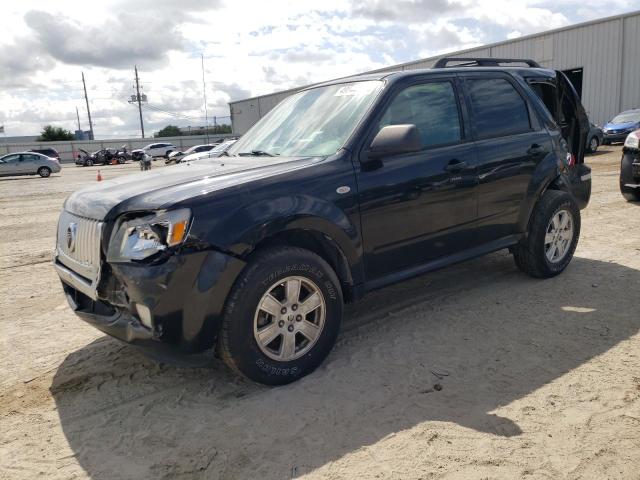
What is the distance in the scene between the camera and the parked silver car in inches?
1173

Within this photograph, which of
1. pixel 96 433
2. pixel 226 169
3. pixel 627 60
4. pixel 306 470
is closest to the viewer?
pixel 306 470

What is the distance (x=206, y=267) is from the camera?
2.84 meters

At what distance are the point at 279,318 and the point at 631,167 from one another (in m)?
7.87

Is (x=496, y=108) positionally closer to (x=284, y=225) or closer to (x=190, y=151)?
(x=284, y=225)

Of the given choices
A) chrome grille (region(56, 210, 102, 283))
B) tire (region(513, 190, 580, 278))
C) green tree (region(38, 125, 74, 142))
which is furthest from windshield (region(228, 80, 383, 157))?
green tree (region(38, 125, 74, 142))

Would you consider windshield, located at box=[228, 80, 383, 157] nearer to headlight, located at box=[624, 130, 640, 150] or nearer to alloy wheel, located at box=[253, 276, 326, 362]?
alloy wheel, located at box=[253, 276, 326, 362]

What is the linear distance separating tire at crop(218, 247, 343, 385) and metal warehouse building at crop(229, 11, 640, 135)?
2299 centimetres

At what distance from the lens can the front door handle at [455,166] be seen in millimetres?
4035

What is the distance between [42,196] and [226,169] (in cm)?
1559

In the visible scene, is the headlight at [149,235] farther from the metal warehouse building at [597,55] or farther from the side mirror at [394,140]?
the metal warehouse building at [597,55]

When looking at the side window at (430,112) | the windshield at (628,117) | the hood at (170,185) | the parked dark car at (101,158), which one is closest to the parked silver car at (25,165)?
the parked dark car at (101,158)

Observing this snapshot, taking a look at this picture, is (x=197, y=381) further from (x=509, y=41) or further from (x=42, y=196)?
(x=509, y=41)

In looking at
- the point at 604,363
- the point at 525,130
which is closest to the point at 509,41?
the point at 525,130

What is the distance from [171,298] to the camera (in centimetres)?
278
